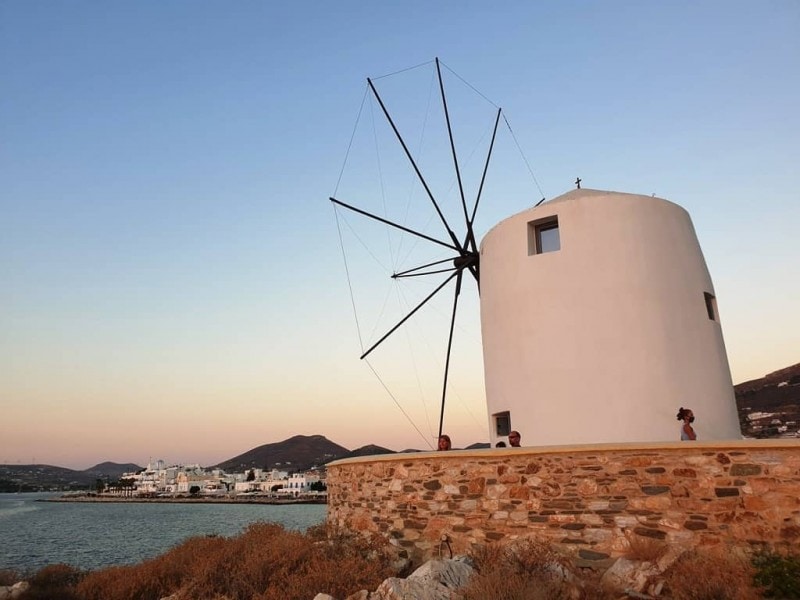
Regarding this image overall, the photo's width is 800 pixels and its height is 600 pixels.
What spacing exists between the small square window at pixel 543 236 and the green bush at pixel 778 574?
711cm

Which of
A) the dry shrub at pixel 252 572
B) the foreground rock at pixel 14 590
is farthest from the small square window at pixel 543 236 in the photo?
the foreground rock at pixel 14 590

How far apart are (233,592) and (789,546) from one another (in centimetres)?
699

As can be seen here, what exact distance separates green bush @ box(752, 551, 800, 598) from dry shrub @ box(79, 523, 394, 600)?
15.1 ft

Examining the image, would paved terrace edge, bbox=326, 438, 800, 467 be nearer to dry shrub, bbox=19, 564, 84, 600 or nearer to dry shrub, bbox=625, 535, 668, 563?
dry shrub, bbox=625, 535, 668, 563

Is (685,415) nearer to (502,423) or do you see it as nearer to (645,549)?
(645,549)

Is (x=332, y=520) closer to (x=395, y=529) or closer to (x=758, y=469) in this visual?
(x=395, y=529)

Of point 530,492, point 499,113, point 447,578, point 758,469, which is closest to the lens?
point 447,578

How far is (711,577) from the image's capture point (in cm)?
631

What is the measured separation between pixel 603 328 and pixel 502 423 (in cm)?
309

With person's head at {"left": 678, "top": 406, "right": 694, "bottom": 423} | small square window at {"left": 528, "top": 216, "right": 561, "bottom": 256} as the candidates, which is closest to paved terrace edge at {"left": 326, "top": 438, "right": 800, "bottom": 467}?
person's head at {"left": 678, "top": 406, "right": 694, "bottom": 423}

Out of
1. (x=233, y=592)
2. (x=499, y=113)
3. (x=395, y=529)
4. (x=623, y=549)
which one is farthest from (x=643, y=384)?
(x=499, y=113)

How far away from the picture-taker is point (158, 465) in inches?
7082

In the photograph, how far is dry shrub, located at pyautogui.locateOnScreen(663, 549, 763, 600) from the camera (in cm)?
602

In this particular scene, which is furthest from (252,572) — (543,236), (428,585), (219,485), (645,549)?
(219,485)
